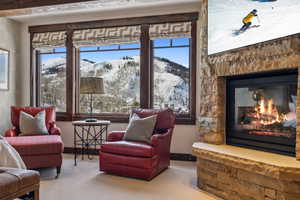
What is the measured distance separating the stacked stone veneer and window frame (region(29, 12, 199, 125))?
111 cm

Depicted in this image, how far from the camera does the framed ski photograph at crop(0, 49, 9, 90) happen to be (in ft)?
16.3

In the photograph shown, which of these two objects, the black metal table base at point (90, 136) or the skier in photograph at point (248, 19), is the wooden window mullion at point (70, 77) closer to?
the black metal table base at point (90, 136)

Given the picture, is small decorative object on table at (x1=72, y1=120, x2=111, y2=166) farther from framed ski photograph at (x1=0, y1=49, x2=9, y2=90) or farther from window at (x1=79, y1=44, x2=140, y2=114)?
framed ski photograph at (x1=0, y1=49, x2=9, y2=90)

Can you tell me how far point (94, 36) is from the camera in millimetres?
4988

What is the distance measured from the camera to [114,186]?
318 centimetres

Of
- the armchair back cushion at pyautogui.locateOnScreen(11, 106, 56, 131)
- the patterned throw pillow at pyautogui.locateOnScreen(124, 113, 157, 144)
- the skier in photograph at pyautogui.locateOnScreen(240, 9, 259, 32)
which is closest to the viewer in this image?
the skier in photograph at pyautogui.locateOnScreen(240, 9, 259, 32)

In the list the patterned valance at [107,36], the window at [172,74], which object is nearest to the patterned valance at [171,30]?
the window at [172,74]

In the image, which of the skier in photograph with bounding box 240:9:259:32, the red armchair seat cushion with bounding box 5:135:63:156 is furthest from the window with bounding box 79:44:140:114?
the skier in photograph with bounding box 240:9:259:32

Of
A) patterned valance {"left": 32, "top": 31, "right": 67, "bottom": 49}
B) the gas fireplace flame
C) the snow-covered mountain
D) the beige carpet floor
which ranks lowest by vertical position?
the beige carpet floor

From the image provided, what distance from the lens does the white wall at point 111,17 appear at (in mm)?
4578

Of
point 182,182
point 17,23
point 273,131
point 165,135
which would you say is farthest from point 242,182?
point 17,23

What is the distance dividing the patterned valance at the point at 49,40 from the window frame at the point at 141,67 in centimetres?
8

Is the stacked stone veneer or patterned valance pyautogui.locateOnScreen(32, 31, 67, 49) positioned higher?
patterned valance pyautogui.locateOnScreen(32, 31, 67, 49)

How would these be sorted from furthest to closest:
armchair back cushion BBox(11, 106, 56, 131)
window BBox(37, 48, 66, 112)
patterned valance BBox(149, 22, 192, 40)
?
window BBox(37, 48, 66, 112) < patterned valance BBox(149, 22, 192, 40) < armchair back cushion BBox(11, 106, 56, 131)
